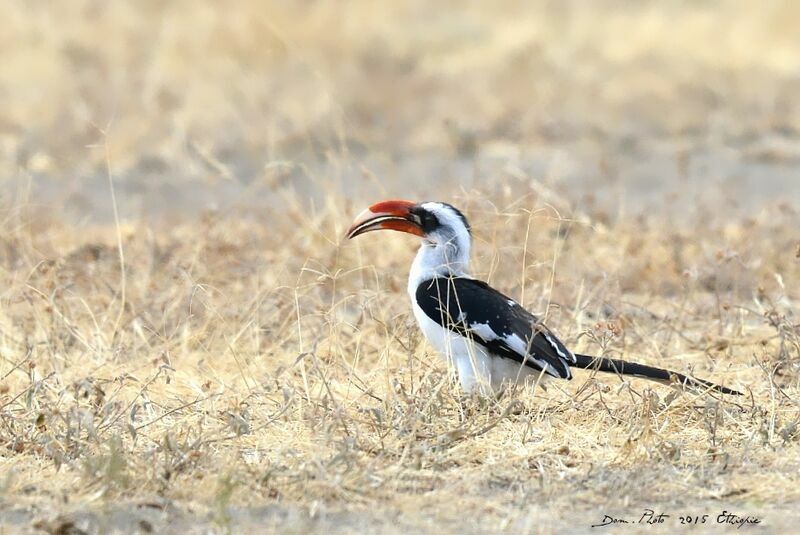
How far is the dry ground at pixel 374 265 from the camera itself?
4344mm

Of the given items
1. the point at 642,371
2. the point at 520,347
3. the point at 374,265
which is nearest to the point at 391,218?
the point at 520,347

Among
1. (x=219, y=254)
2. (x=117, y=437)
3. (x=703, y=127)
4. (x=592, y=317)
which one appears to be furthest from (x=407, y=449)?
(x=703, y=127)

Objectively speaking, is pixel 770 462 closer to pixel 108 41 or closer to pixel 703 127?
pixel 703 127

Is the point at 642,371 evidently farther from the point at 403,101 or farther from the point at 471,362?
the point at 403,101

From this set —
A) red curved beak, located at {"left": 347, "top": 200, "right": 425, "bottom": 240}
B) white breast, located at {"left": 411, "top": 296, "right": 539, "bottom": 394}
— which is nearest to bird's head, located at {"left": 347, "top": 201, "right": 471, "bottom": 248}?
red curved beak, located at {"left": 347, "top": 200, "right": 425, "bottom": 240}

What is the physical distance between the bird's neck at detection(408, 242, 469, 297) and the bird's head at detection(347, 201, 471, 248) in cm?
1

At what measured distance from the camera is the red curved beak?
5.57m

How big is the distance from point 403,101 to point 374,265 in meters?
6.35

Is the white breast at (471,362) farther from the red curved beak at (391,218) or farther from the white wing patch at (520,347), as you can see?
the red curved beak at (391,218)

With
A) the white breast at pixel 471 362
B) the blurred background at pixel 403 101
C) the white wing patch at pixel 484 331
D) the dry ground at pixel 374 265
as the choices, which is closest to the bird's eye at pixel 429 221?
the dry ground at pixel 374 265

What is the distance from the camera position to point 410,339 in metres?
5.16

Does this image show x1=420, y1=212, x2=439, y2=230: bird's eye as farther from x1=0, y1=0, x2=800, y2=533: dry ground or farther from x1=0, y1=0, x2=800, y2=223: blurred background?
x1=0, y1=0, x2=800, y2=223: blurred background
